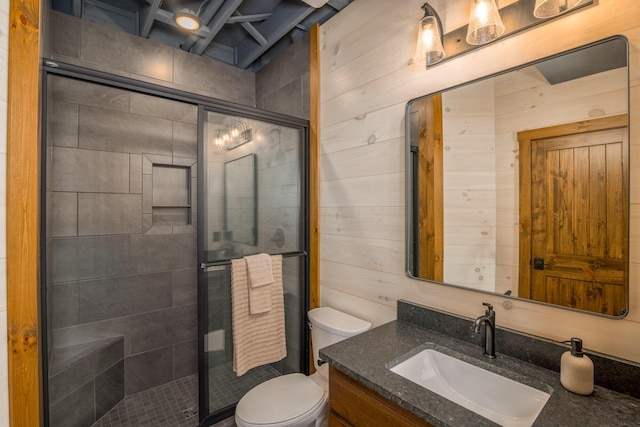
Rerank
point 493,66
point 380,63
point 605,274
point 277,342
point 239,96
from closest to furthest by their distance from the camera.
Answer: point 605,274 < point 493,66 < point 380,63 < point 277,342 < point 239,96

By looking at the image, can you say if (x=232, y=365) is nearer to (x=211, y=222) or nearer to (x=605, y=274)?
(x=211, y=222)

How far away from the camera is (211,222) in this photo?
64.1 inches

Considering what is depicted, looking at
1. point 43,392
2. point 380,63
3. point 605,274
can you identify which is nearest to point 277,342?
point 43,392

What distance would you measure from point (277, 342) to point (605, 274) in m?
1.62

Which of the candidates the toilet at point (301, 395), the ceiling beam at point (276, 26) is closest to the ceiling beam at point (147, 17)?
the ceiling beam at point (276, 26)

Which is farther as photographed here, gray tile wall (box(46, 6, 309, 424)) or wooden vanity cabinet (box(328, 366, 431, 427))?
gray tile wall (box(46, 6, 309, 424))

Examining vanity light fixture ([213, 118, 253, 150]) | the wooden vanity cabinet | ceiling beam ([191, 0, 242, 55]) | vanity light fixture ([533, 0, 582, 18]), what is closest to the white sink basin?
the wooden vanity cabinet

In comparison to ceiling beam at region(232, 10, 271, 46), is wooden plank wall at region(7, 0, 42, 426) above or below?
below

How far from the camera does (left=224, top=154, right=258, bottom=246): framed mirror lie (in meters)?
1.69

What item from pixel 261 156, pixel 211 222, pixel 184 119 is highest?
pixel 184 119

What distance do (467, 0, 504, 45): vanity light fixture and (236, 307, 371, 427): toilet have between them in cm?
141

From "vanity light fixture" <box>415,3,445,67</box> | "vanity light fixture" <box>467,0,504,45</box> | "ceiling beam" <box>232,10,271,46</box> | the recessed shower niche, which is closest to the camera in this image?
"vanity light fixture" <box>467,0,504,45</box>

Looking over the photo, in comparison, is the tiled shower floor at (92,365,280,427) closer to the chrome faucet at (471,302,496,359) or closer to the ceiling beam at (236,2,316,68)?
the chrome faucet at (471,302,496,359)

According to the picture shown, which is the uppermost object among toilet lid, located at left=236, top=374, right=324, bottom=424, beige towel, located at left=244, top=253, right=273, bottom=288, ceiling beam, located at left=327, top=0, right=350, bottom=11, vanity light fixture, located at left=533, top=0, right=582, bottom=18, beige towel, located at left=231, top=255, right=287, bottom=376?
ceiling beam, located at left=327, top=0, right=350, bottom=11
